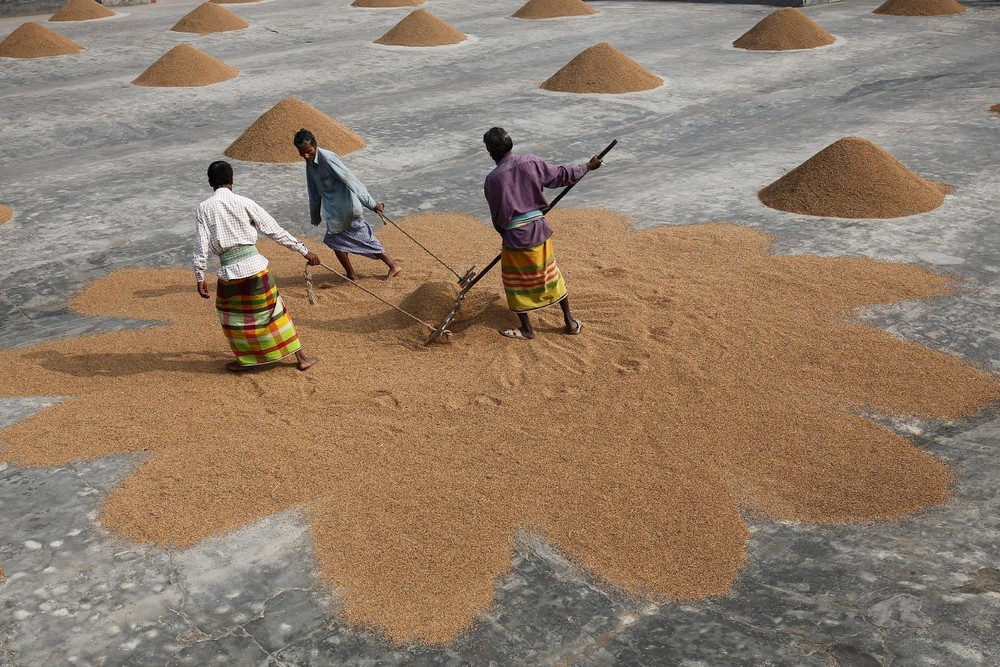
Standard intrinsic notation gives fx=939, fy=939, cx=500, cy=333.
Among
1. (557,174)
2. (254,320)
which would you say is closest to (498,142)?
(557,174)

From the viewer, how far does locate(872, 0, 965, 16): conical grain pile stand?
2020cm

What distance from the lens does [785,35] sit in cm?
1750

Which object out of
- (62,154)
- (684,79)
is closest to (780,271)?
(684,79)

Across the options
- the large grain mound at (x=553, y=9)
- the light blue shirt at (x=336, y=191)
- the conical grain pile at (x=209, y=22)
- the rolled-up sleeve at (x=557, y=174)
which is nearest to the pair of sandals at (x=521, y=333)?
the rolled-up sleeve at (x=557, y=174)

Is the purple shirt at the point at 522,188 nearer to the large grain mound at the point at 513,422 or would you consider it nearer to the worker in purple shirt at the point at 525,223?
the worker in purple shirt at the point at 525,223

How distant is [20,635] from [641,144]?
9.66 m

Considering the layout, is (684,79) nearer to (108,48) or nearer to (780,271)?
(780,271)

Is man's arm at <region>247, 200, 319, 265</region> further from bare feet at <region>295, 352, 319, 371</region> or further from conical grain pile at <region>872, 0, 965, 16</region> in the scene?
conical grain pile at <region>872, 0, 965, 16</region>

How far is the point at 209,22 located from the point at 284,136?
11.5 meters

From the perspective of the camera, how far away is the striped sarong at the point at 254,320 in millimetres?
6250

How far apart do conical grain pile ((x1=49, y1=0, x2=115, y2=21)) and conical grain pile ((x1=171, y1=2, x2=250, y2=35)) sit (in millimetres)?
3658

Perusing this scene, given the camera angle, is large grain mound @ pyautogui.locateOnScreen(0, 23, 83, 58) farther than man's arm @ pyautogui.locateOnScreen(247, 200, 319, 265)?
Yes

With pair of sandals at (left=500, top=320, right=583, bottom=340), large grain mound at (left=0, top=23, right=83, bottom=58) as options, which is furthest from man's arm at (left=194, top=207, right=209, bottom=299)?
large grain mound at (left=0, top=23, right=83, bottom=58)

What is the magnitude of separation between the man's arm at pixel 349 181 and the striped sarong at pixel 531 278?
1.53m
